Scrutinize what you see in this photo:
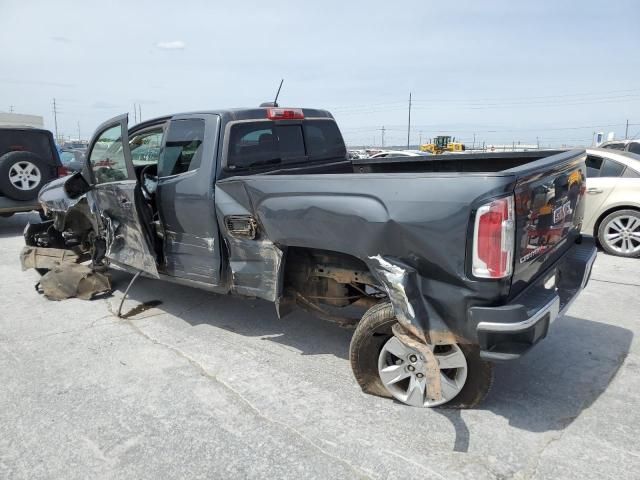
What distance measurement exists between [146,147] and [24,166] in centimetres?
528

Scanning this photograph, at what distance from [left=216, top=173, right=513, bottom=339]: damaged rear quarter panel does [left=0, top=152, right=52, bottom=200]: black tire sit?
23.9 ft

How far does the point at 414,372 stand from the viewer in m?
2.98

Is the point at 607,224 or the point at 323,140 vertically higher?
the point at 323,140

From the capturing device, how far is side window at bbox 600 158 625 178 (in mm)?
6991

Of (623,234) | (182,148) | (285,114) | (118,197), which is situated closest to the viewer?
(182,148)

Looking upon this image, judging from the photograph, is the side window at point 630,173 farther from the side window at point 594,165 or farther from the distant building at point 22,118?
the distant building at point 22,118

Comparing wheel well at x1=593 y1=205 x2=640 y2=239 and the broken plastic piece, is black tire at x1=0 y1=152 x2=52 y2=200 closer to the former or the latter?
the broken plastic piece

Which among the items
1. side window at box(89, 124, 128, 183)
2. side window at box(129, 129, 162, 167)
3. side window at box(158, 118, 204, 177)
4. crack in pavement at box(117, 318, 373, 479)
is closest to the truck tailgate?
crack in pavement at box(117, 318, 373, 479)

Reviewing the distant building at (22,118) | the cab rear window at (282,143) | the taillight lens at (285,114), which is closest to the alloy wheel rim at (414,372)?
the cab rear window at (282,143)

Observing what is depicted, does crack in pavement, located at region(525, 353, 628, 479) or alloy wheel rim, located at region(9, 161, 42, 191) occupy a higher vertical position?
alloy wheel rim, located at region(9, 161, 42, 191)

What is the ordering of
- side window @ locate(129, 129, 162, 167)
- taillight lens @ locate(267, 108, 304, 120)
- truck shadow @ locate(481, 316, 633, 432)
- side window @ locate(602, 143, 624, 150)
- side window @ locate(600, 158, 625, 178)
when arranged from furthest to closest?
side window @ locate(602, 143, 624, 150)
side window @ locate(600, 158, 625, 178)
side window @ locate(129, 129, 162, 167)
taillight lens @ locate(267, 108, 304, 120)
truck shadow @ locate(481, 316, 633, 432)

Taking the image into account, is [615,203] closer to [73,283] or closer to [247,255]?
[247,255]

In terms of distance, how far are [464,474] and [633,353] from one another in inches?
87.1

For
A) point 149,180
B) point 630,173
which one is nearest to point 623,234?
point 630,173
